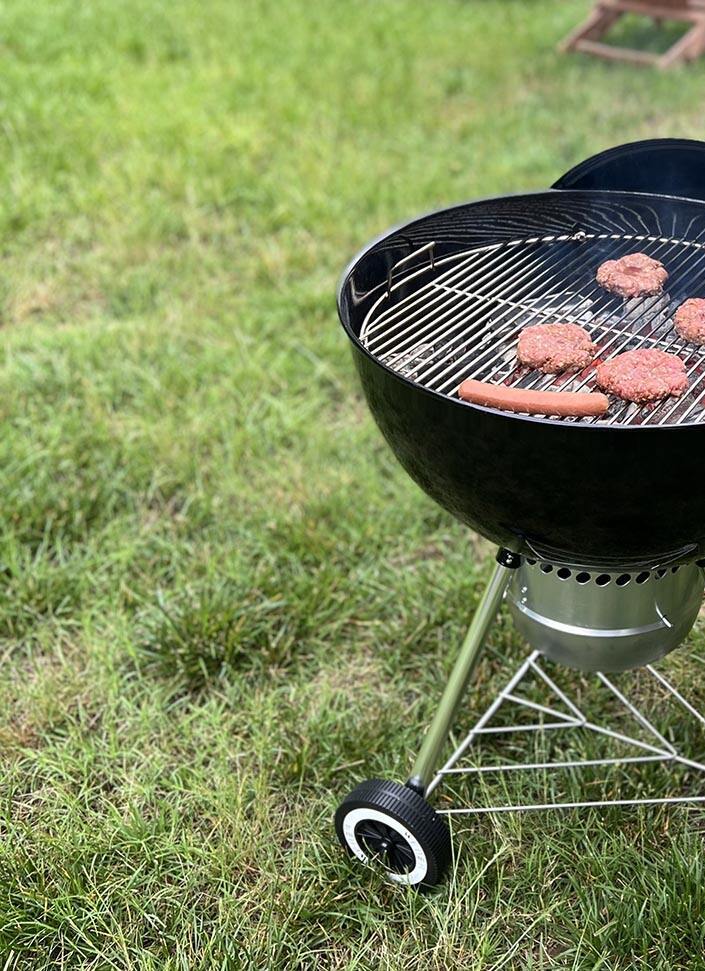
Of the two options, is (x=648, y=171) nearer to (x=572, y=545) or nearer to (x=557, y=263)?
(x=557, y=263)

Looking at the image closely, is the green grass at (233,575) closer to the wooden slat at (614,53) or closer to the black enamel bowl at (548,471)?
the black enamel bowl at (548,471)

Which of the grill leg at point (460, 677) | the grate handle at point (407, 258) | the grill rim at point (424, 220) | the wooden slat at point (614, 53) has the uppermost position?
the grill rim at point (424, 220)

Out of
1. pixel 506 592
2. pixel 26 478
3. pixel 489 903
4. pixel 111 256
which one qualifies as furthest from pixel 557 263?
pixel 111 256

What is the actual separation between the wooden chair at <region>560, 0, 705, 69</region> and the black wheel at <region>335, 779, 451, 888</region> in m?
5.66

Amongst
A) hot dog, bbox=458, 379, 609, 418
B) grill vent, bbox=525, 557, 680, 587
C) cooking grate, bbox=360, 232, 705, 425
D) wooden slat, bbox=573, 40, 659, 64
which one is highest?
hot dog, bbox=458, 379, 609, 418

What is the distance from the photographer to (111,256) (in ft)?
13.0

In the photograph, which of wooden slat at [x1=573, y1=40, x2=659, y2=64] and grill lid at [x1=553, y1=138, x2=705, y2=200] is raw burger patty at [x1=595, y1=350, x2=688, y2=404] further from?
wooden slat at [x1=573, y1=40, x2=659, y2=64]

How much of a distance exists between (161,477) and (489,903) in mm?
1543

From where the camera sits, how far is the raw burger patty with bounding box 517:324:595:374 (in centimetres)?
167

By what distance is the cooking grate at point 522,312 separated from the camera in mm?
1717

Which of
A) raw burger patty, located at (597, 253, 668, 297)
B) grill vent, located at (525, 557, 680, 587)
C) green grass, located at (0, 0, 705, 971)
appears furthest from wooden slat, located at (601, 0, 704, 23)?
grill vent, located at (525, 557, 680, 587)

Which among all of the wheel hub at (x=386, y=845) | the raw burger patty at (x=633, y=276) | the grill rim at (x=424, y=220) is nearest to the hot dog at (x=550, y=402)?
the grill rim at (x=424, y=220)

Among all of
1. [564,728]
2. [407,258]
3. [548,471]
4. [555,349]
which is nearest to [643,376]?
[555,349]

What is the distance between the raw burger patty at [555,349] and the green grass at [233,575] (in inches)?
34.5
